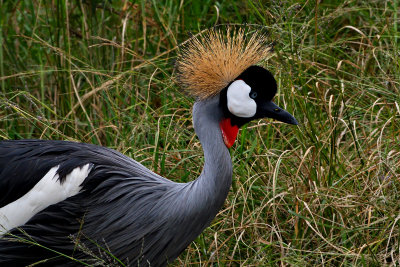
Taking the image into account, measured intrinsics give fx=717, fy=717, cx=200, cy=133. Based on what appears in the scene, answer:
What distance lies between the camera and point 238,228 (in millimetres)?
2168

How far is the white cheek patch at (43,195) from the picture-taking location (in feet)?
6.50

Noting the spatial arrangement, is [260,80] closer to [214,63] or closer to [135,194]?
[214,63]

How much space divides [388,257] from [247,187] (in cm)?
50

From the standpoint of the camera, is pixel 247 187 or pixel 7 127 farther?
pixel 7 127

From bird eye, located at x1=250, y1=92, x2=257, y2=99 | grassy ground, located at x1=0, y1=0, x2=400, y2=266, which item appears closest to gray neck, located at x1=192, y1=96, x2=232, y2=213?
bird eye, located at x1=250, y1=92, x2=257, y2=99

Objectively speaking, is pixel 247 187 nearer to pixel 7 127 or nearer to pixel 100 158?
pixel 100 158

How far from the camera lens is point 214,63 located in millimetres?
2027

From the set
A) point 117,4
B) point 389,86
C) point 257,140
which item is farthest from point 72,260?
point 117,4

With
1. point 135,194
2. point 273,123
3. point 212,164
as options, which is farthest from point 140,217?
point 273,123

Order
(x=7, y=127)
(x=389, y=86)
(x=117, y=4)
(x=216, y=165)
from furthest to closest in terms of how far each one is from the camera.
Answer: (x=117, y=4) → (x=7, y=127) → (x=389, y=86) → (x=216, y=165)

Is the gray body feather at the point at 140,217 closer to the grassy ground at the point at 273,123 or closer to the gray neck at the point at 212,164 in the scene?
the gray neck at the point at 212,164

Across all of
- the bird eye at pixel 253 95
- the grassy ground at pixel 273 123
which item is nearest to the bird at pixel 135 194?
the bird eye at pixel 253 95

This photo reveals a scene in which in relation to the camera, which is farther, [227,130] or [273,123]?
[273,123]

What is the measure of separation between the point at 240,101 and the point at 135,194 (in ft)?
1.31
